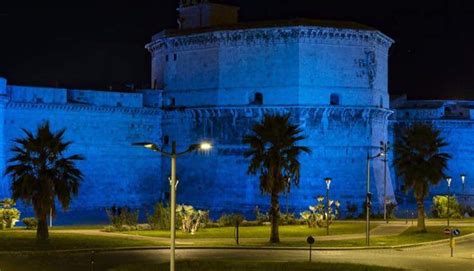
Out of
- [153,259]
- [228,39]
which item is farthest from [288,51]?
[153,259]

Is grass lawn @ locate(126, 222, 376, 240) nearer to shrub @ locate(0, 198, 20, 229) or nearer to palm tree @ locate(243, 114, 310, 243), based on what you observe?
palm tree @ locate(243, 114, 310, 243)

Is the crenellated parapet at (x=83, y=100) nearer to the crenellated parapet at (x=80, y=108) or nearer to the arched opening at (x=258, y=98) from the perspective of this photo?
the crenellated parapet at (x=80, y=108)

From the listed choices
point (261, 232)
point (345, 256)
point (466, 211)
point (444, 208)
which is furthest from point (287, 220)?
point (345, 256)

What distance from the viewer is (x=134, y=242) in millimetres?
39438

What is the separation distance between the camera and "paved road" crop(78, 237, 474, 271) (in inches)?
1286

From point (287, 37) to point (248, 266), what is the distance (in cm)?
3934

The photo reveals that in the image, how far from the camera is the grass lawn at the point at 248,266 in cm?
2971

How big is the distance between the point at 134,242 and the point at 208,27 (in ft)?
113

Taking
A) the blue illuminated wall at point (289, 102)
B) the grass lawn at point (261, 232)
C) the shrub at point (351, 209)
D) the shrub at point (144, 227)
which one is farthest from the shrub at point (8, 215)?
the shrub at point (351, 209)

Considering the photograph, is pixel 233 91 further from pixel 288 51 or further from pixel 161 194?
pixel 161 194

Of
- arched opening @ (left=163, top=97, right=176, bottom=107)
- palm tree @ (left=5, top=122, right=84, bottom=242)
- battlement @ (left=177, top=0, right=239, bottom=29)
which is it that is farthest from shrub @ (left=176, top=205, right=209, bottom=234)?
battlement @ (left=177, top=0, right=239, bottom=29)

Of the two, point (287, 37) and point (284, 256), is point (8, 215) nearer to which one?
point (284, 256)

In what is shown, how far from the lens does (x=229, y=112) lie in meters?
70.8

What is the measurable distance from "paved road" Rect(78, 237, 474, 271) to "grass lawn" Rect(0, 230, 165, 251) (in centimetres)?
224
